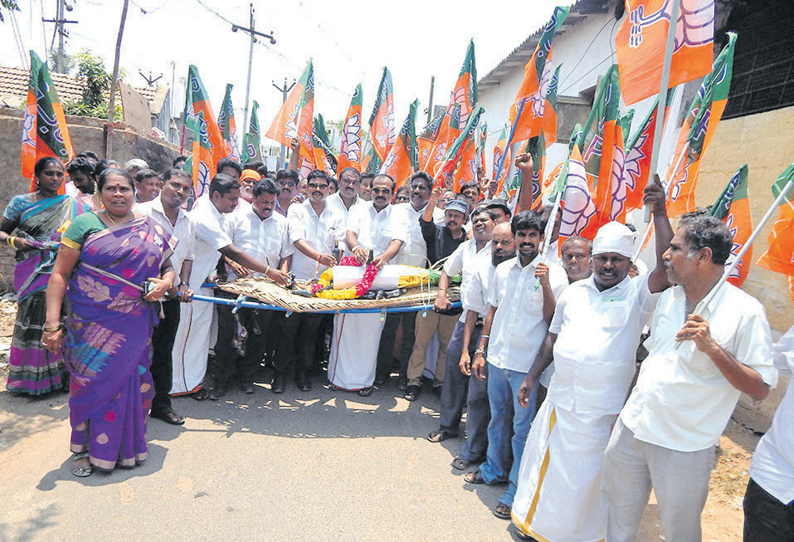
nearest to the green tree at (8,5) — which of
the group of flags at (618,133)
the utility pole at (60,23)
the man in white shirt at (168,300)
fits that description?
the group of flags at (618,133)

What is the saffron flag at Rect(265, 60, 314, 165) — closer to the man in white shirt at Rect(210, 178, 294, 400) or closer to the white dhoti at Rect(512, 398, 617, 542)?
the man in white shirt at Rect(210, 178, 294, 400)

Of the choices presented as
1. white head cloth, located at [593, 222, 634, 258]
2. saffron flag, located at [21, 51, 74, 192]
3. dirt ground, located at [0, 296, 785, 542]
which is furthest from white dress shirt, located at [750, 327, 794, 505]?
saffron flag, located at [21, 51, 74, 192]

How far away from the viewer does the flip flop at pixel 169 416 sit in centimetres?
418

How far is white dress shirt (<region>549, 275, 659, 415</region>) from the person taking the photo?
2.65 m

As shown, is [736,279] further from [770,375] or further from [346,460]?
[346,460]

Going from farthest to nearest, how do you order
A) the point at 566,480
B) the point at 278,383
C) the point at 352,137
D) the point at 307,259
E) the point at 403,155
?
the point at 352,137 → the point at 403,155 → the point at 307,259 → the point at 278,383 → the point at 566,480

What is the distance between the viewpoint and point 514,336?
3262 mm

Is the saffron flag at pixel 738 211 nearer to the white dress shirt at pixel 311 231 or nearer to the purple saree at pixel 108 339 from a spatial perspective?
the white dress shirt at pixel 311 231

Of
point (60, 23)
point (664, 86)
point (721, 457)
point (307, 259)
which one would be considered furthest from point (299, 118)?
point (60, 23)

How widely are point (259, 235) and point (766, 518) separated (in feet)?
14.4

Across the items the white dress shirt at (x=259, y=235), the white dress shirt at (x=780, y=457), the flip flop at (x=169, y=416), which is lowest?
the flip flop at (x=169, y=416)

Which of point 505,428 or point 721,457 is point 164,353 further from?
point 721,457

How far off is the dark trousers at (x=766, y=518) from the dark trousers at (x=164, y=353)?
4.06 m

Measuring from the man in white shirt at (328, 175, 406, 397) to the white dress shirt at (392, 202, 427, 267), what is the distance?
59 mm
